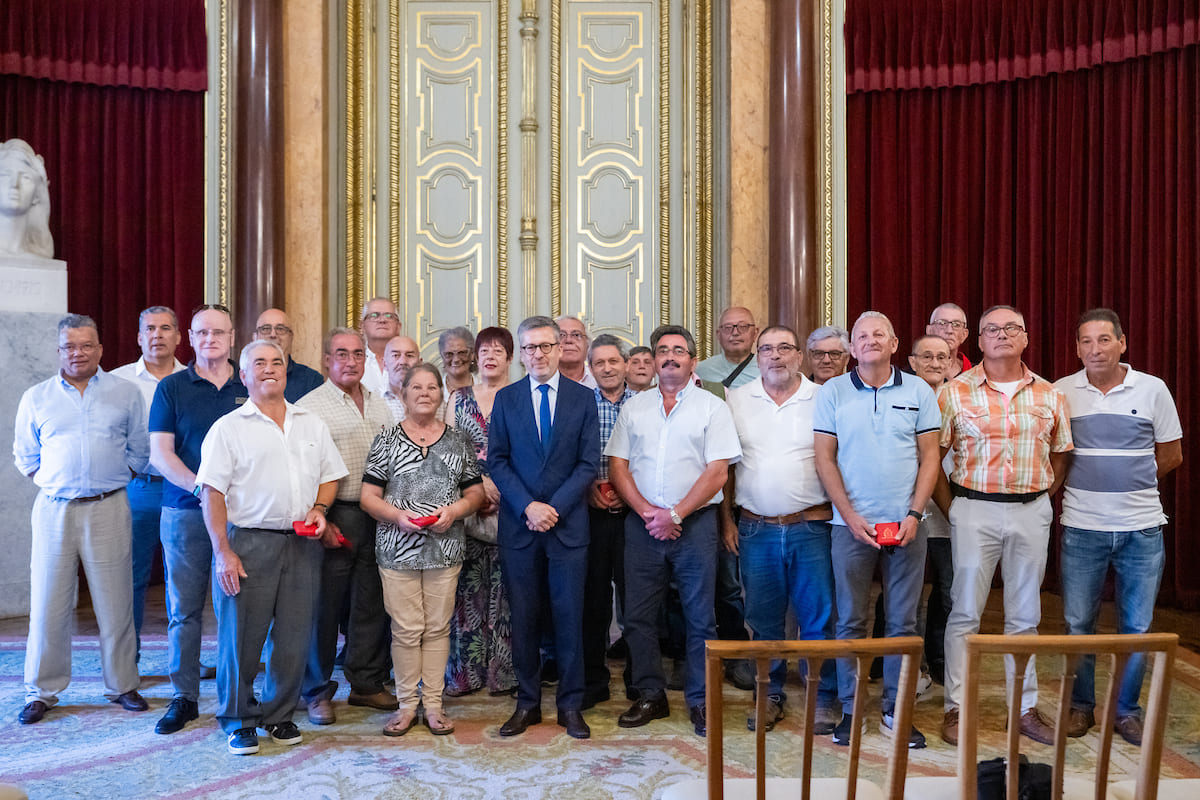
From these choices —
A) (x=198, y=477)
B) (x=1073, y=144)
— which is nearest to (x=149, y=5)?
(x=198, y=477)

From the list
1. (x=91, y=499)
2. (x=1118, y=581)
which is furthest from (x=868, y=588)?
(x=91, y=499)

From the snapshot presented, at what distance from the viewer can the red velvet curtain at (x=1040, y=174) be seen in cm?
555

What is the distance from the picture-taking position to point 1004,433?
3.42 m

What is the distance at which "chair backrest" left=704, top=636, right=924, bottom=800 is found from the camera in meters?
1.74

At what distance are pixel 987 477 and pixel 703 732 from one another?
131 cm

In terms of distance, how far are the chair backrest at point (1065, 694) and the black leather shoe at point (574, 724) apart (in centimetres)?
191

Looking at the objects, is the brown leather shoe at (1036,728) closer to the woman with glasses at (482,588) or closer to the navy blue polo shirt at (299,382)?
the woman with glasses at (482,588)

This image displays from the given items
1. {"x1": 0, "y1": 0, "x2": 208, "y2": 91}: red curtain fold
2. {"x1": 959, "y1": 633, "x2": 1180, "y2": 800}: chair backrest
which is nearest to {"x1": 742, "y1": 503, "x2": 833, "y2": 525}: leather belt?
{"x1": 959, "y1": 633, "x2": 1180, "y2": 800}: chair backrest

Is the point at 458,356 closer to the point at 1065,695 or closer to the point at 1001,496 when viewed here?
the point at 1001,496

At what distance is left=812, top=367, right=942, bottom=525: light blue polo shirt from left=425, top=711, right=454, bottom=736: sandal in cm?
161

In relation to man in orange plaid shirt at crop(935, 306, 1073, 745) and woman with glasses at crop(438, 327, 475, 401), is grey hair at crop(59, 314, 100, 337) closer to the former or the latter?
woman with glasses at crop(438, 327, 475, 401)

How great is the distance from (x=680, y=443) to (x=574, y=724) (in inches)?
41.3

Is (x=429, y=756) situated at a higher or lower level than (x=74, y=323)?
lower

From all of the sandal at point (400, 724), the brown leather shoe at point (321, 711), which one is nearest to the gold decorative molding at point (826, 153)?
the sandal at point (400, 724)
